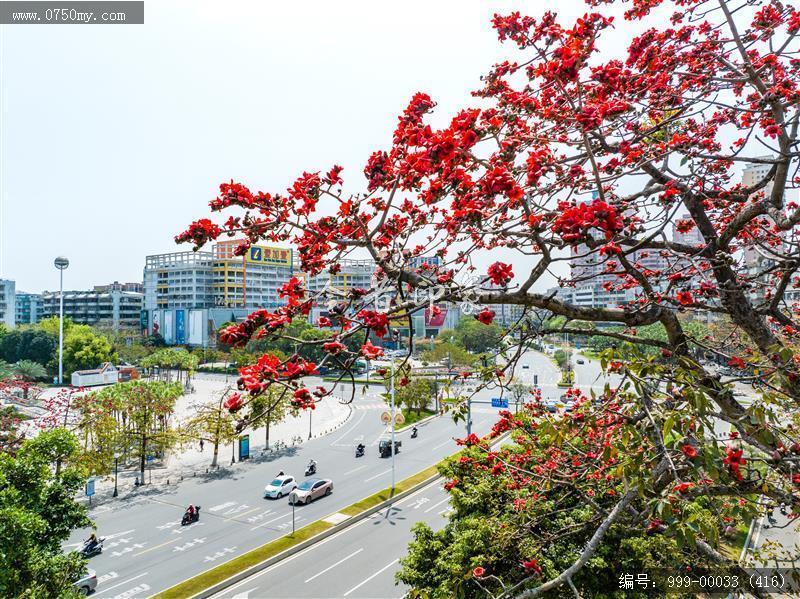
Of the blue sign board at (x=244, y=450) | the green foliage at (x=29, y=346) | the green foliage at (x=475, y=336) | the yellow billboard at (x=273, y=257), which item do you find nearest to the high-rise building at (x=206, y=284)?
the yellow billboard at (x=273, y=257)

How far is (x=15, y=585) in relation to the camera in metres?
6.38

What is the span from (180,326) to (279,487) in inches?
2001

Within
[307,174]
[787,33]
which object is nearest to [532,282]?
[307,174]

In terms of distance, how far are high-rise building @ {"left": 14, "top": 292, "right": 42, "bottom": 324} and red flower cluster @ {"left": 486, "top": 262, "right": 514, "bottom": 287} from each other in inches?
4360

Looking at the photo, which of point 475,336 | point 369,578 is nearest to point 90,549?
point 369,578

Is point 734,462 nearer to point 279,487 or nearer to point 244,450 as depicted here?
point 279,487

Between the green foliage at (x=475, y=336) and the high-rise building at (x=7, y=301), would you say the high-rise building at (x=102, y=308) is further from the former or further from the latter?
the green foliage at (x=475, y=336)

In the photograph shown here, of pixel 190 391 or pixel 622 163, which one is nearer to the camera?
pixel 622 163

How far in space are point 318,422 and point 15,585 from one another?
2652 cm

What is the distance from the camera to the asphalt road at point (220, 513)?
1273cm

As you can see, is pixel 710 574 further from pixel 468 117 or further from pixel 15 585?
pixel 15 585

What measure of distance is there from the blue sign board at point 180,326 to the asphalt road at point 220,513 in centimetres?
4253

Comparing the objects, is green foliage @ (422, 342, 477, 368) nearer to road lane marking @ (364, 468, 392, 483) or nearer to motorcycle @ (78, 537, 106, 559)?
road lane marking @ (364, 468, 392, 483)

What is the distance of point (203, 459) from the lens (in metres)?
24.1
